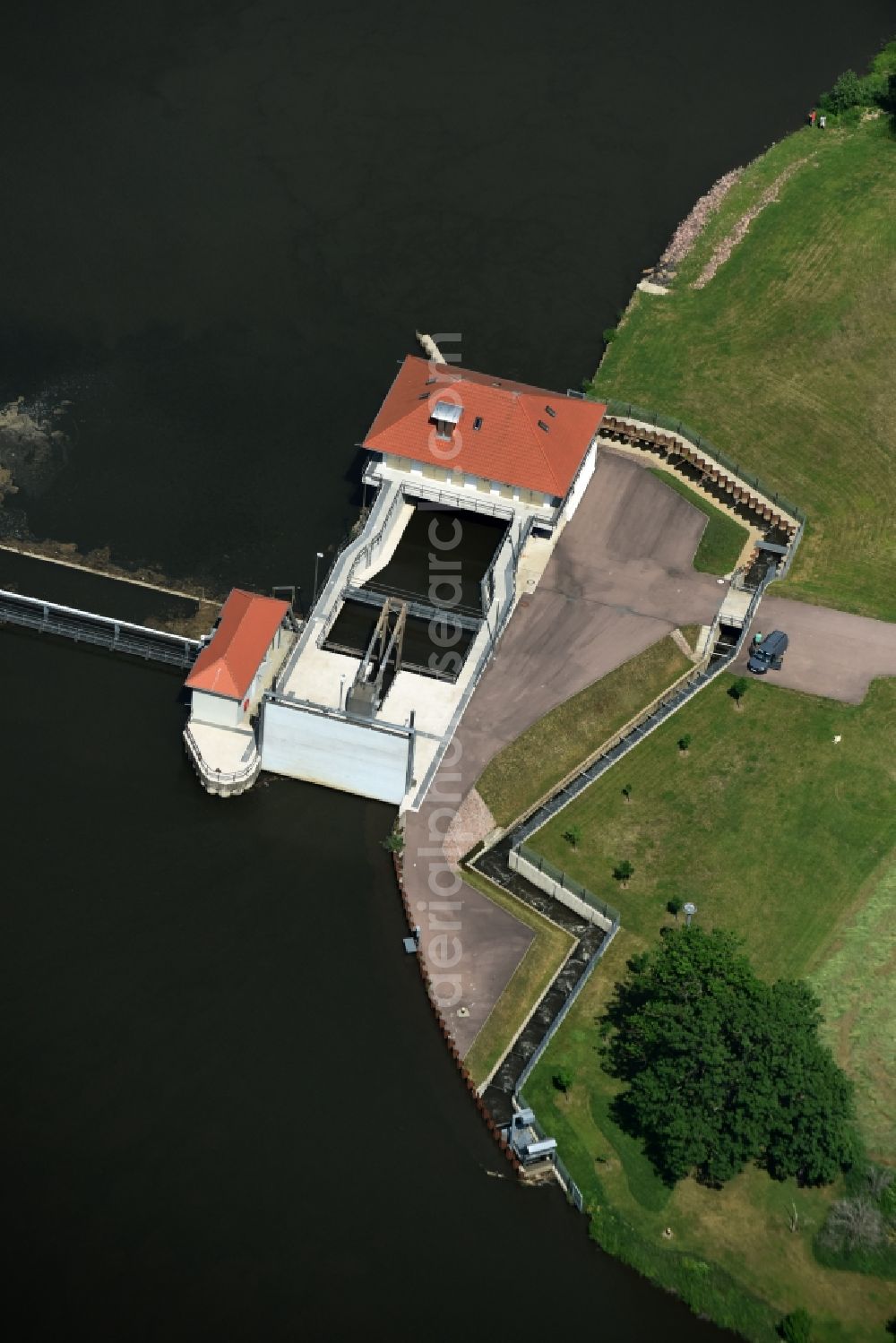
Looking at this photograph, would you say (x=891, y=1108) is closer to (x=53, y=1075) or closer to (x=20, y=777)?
(x=53, y=1075)

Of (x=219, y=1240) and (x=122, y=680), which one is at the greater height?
(x=122, y=680)

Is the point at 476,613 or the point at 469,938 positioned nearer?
the point at 469,938

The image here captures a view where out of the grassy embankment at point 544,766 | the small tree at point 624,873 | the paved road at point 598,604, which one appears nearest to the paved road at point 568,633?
the paved road at point 598,604

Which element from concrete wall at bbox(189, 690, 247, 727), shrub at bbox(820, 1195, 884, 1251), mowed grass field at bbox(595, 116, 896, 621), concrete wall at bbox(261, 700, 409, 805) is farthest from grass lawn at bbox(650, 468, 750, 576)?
shrub at bbox(820, 1195, 884, 1251)

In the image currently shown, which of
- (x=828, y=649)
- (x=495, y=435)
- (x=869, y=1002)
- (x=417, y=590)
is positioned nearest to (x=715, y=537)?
(x=828, y=649)

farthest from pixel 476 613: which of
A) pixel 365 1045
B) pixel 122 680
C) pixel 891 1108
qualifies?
pixel 891 1108

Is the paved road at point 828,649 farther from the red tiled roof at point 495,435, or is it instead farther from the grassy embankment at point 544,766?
the red tiled roof at point 495,435
